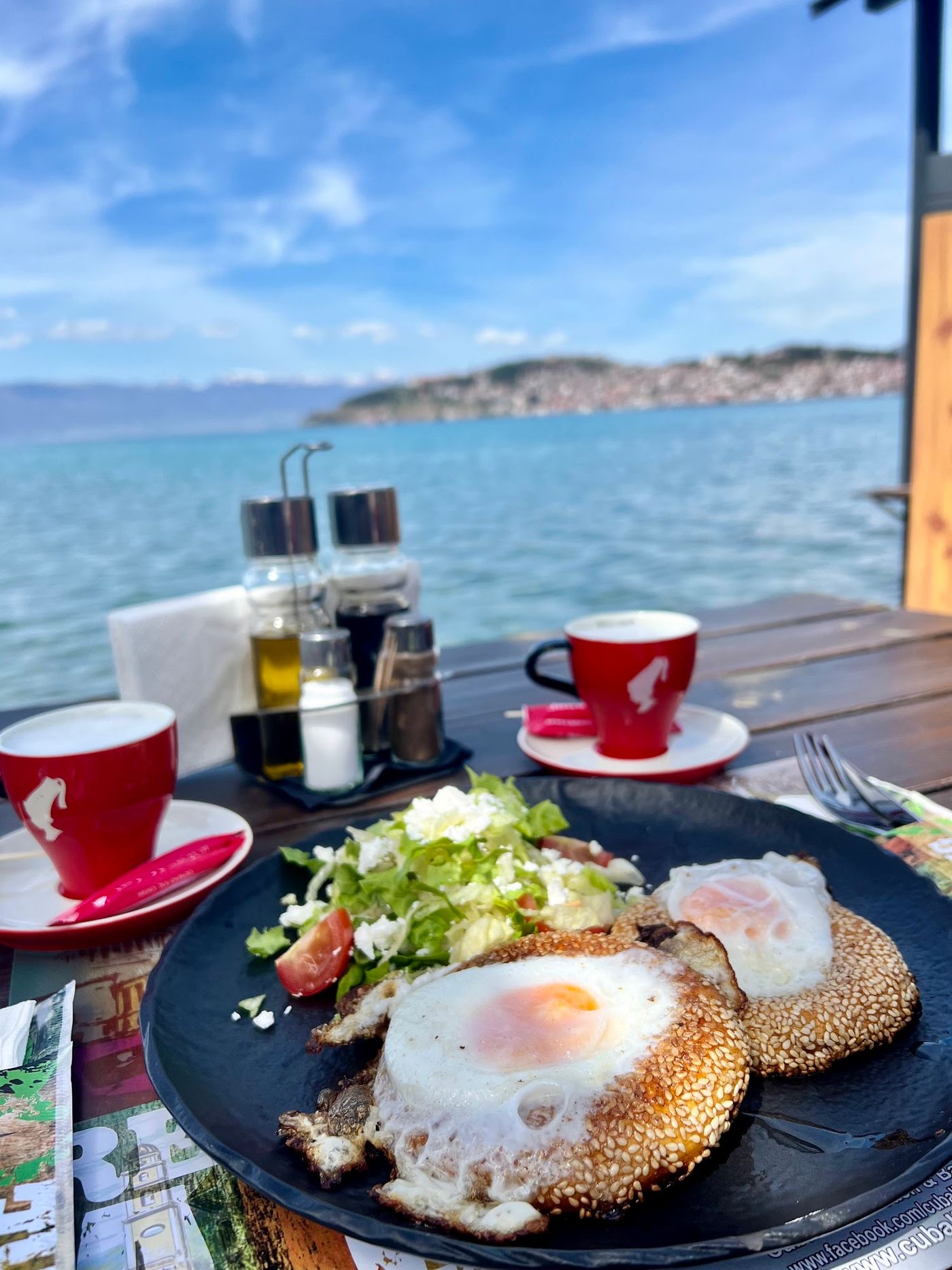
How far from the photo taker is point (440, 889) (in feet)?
3.70

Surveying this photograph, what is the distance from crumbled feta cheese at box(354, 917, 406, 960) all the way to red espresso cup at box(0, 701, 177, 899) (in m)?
0.40

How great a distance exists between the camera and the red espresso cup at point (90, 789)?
3.90ft

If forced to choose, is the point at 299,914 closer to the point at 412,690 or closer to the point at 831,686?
the point at 412,690

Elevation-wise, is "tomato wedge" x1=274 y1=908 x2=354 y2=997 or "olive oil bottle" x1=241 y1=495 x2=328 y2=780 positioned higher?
"olive oil bottle" x1=241 y1=495 x2=328 y2=780

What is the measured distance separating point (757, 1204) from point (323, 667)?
3.94 feet

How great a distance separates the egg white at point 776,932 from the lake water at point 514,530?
4914mm

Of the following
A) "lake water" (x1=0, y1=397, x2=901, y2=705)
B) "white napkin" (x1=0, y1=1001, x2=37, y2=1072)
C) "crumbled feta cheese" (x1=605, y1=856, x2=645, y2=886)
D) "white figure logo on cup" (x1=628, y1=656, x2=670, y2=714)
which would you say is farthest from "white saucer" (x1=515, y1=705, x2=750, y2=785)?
"lake water" (x1=0, y1=397, x2=901, y2=705)

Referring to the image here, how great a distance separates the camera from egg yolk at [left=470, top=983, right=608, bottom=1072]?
2.57ft

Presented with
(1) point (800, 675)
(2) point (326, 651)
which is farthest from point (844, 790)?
(2) point (326, 651)

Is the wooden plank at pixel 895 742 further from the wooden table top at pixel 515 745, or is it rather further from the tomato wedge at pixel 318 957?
the tomato wedge at pixel 318 957

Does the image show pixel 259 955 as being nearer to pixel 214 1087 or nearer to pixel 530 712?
pixel 214 1087

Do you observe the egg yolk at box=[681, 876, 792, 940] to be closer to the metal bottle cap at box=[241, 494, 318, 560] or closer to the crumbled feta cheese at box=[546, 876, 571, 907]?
the crumbled feta cheese at box=[546, 876, 571, 907]

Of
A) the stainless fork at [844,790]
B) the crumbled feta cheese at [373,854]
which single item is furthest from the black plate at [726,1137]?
the stainless fork at [844,790]

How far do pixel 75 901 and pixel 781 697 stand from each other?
1.57 m
